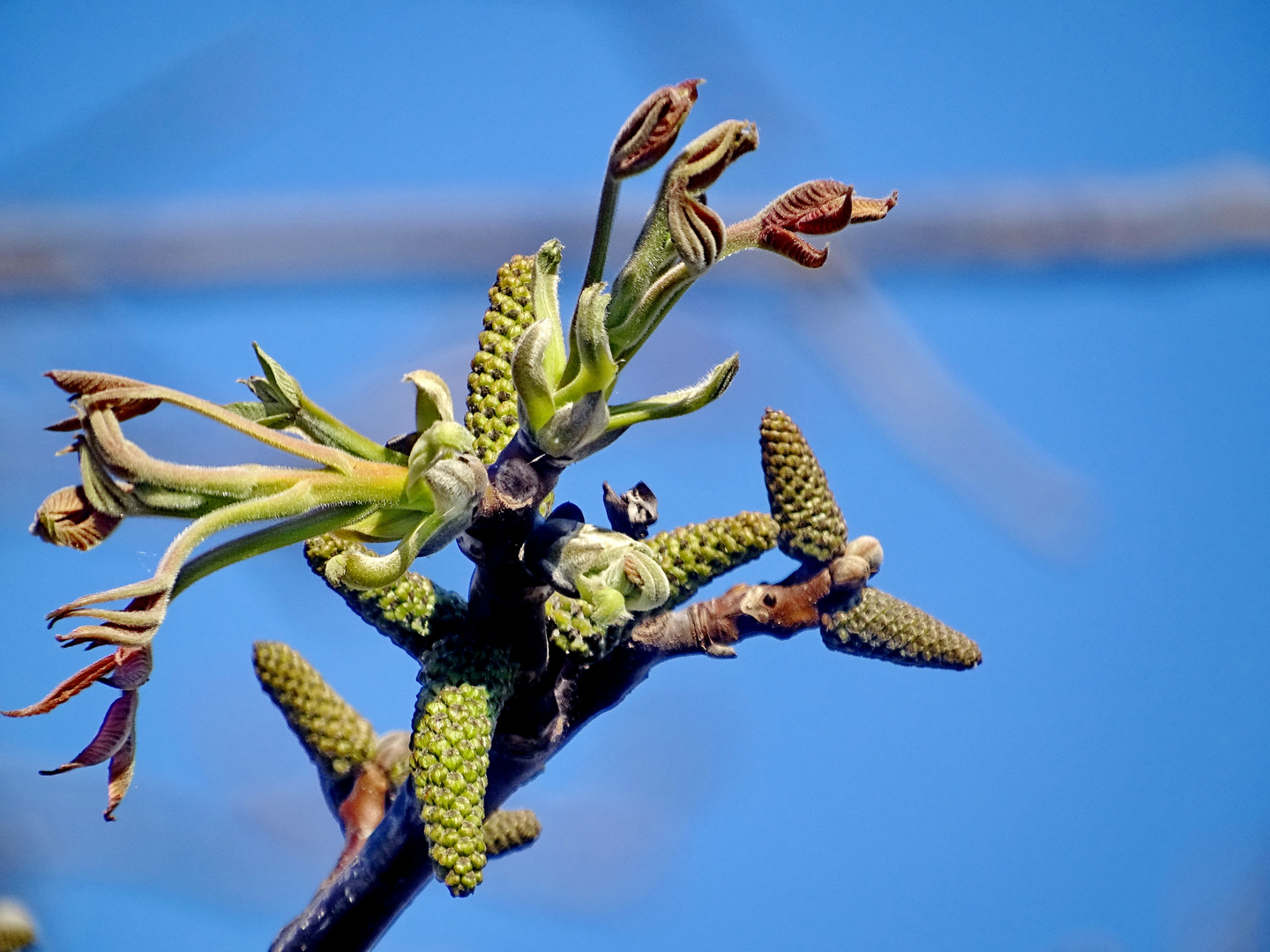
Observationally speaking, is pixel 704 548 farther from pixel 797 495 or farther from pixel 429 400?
pixel 429 400

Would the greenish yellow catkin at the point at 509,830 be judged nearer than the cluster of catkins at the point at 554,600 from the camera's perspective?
No

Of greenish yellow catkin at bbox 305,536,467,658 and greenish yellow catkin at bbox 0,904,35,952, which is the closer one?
greenish yellow catkin at bbox 305,536,467,658

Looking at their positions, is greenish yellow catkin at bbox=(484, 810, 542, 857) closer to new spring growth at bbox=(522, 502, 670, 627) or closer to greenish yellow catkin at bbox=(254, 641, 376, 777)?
greenish yellow catkin at bbox=(254, 641, 376, 777)

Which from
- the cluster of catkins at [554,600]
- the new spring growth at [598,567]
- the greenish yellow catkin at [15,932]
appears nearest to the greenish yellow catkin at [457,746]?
the cluster of catkins at [554,600]

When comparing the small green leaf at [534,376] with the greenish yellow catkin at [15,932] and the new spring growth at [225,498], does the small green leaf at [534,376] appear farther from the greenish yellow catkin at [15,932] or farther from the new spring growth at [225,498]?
the greenish yellow catkin at [15,932]

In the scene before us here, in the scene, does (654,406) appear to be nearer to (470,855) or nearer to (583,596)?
(583,596)

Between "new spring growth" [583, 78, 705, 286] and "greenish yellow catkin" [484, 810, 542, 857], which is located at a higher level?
"new spring growth" [583, 78, 705, 286]

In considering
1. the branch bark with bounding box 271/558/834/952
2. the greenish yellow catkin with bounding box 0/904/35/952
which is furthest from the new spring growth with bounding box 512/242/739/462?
the greenish yellow catkin with bounding box 0/904/35/952
